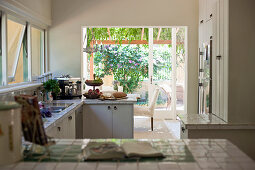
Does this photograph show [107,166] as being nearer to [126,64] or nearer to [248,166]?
[248,166]

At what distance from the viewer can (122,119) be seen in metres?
5.09

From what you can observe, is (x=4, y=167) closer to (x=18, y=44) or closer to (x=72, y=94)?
(x=18, y=44)

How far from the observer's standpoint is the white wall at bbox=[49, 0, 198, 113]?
19.6 ft

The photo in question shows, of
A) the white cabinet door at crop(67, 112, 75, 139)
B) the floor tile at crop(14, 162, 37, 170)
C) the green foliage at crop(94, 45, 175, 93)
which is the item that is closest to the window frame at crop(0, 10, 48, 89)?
the white cabinet door at crop(67, 112, 75, 139)

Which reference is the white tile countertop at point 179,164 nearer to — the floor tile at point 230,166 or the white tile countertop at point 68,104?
the floor tile at point 230,166

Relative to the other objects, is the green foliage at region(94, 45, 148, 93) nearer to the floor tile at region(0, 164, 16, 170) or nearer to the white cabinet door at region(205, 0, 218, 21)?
the white cabinet door at region(205, 0, 218, 21)

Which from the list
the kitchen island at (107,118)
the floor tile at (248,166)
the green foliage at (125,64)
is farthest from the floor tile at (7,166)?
the green foliage at (125,64)

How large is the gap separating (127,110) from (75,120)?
92 centimetres

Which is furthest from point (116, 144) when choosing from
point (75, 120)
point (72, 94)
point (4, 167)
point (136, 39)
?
point (136, 39)

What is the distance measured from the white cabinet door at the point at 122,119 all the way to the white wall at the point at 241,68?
1.74 metres

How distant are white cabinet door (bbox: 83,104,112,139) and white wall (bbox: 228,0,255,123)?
1.98 meters

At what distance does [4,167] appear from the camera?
155 cm

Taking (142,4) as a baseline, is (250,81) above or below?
below

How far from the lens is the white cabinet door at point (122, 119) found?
5086 millimetres
